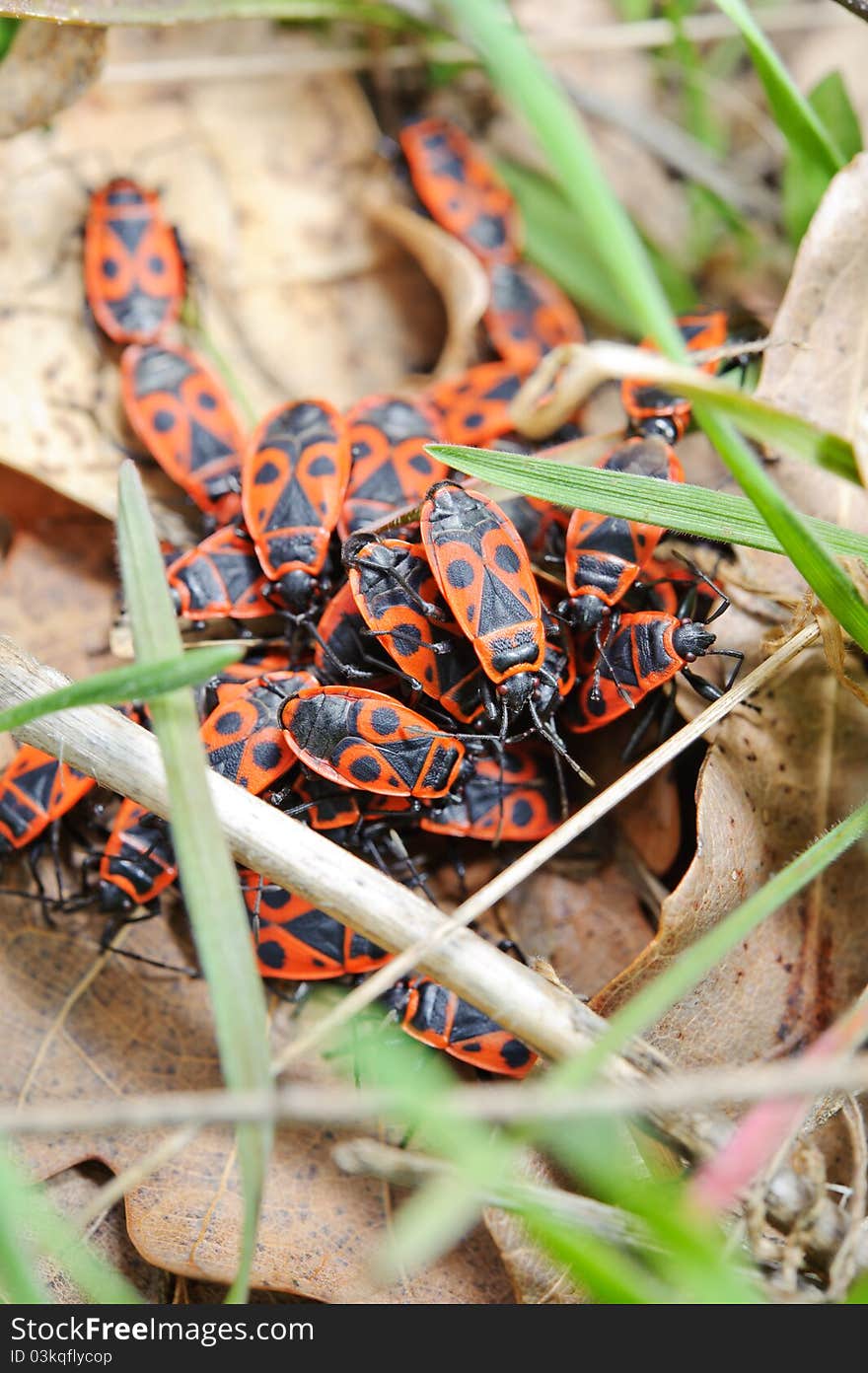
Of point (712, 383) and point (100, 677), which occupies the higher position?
point (712, 383)

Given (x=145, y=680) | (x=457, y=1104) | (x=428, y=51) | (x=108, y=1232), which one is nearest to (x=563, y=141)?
(x=145, y=680)

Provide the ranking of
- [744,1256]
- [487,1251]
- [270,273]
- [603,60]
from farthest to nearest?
[603,60], [270,273], [487,1251], [744,1256]

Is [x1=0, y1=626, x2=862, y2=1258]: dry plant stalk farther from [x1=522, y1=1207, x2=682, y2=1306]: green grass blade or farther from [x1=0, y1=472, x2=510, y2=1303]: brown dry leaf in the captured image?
[x1=0, y1=472, x2=510, y2=1303]: brown dry leaf

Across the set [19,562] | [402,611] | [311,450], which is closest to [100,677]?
[402,611]

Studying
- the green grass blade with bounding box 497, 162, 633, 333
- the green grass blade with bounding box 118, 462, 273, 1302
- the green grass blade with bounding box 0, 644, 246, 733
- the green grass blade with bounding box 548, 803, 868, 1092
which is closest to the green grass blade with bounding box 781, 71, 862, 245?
the green grass blade with bounding box 497, 162, 633, 333

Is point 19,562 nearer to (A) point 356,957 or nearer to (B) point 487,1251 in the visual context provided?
(A) point 356,957

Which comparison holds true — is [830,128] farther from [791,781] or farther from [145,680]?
[145,680]
